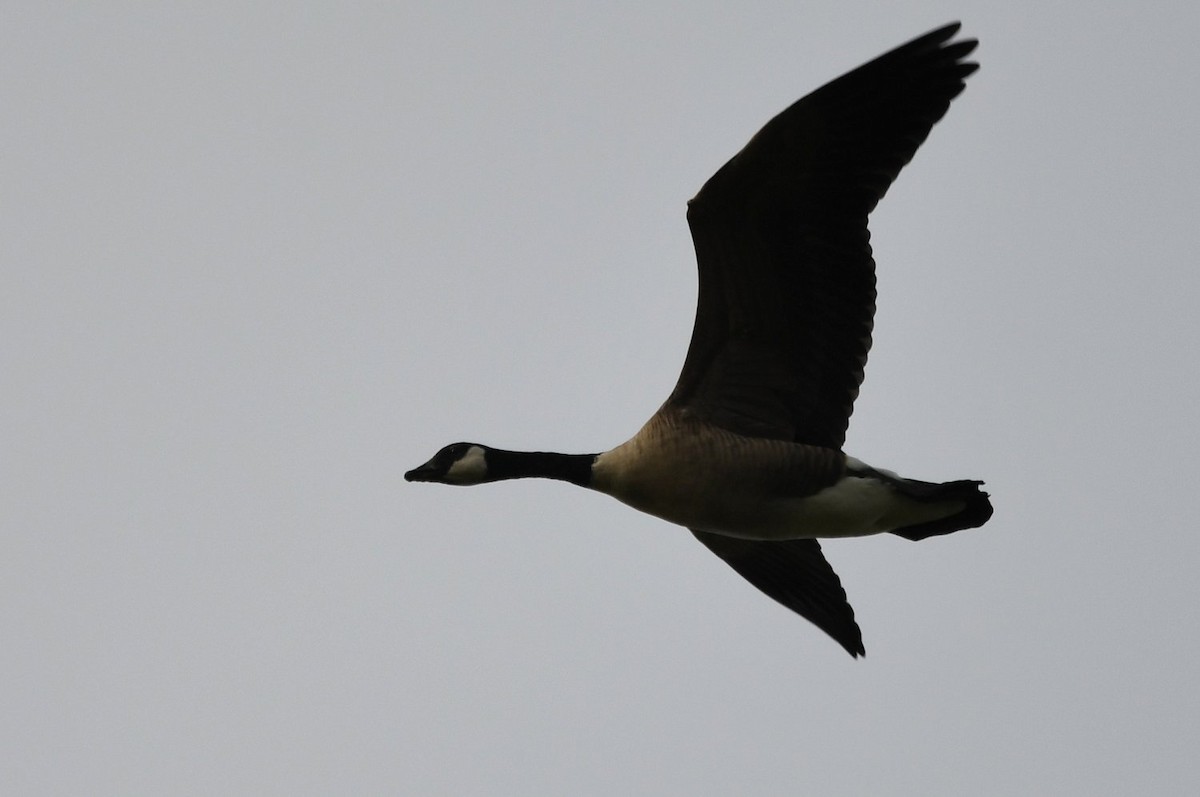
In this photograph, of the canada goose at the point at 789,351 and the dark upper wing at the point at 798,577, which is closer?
the canada goose at the point at 789,351

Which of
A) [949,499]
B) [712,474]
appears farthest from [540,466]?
[949,499]

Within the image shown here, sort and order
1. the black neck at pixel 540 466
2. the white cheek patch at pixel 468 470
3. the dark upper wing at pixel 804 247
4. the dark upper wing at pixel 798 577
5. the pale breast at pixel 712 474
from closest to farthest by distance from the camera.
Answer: the dark upper wing at pixel 804 247
the pale breast at pixel 712 474
the black neck at pixel 540 466
the white cheek patch at pixel 468 470
the dark upper wing at pixel 798 577

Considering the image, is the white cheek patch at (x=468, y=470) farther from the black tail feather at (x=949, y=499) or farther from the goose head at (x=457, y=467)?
the black tail feather at (x=949, y=499)

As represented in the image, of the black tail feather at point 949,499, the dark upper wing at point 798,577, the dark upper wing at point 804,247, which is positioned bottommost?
the dark upper wing at point 798,577

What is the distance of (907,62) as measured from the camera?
28.3 ft

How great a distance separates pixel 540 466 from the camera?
9758mm

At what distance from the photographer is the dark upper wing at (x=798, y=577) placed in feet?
34.2

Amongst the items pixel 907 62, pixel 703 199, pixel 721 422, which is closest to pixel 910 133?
pixel 907 62

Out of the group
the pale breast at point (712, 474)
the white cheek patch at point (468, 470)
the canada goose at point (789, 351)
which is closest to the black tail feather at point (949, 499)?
the canada goose at point (789, 351)

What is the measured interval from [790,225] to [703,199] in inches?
24.4

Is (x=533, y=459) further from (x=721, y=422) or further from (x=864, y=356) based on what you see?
(x=864, y=356)

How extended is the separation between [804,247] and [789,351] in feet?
2.38

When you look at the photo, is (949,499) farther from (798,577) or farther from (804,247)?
(804,247)

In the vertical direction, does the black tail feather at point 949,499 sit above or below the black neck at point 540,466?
below
